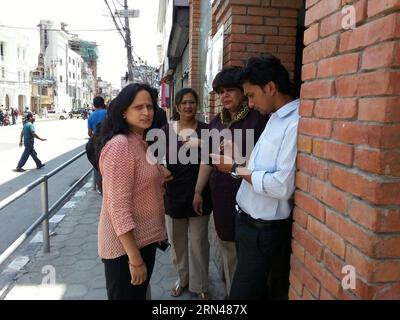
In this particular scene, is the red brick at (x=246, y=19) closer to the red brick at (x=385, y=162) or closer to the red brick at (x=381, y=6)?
the red brick at (x=381, y=6)

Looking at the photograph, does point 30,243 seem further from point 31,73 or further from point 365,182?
point 31,73

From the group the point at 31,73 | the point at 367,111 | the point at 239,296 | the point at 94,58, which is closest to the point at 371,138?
the point at 367,111

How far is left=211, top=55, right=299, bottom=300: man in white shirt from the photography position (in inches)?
69.7

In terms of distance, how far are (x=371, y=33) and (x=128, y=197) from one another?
1.30 m

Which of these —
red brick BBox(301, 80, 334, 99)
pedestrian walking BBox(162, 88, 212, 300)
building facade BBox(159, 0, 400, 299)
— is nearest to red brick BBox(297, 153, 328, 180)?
building facade BBox(159, 0, 400, 299)

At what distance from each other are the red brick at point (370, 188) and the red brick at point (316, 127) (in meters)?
0.19

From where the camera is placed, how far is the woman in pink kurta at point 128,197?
1831mm

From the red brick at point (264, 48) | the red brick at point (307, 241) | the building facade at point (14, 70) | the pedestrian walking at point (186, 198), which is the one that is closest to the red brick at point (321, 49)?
the red brick at point (307, 241)

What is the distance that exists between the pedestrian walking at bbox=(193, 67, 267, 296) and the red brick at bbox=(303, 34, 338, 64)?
2.56 feet

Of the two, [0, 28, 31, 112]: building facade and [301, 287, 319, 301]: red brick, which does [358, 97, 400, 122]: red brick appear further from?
[0, 28, 31, 112]: building facade

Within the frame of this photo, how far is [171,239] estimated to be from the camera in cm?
316

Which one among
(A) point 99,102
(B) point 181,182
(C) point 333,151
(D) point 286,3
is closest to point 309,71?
(C) point 333,151

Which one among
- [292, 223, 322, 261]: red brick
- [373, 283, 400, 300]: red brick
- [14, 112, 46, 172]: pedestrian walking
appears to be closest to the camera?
[373, 283, 400, 300]: red brick

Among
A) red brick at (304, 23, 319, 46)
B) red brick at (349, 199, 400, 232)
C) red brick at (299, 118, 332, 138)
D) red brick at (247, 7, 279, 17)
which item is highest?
red brick at (247, 7, 279, 17)
